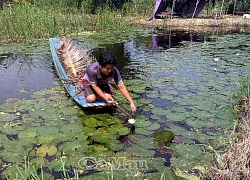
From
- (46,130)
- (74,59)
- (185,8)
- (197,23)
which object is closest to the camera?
(46,130)

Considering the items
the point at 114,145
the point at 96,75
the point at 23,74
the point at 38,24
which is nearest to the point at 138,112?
the point at 96,75

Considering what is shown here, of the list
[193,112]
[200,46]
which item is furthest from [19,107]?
[200,46]

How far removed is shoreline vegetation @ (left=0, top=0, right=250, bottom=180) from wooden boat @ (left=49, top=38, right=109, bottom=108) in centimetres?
197

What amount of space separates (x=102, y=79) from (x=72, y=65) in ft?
6.88

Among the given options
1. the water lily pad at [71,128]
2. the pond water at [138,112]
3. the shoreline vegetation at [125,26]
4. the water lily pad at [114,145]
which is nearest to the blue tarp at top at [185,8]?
the shoreline vegetation at [125,26]

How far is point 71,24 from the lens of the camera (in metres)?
11.0

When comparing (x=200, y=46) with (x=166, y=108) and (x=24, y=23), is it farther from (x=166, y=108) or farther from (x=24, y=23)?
(x=24, y=23)

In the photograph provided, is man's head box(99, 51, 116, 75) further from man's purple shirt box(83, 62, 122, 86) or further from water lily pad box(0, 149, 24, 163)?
water lily pad box(0, 149, 24, 163)

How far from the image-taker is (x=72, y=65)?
5.73 metres

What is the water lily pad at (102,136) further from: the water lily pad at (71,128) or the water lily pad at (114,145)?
the water lily pad at (71,128)

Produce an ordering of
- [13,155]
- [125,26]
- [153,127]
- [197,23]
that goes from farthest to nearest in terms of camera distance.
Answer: [197,23]
[125,26]
[153,127]
[13,155]

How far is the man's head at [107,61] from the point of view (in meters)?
3.35

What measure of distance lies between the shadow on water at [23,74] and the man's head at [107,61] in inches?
80.3

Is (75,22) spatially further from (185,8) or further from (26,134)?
(185,8)
